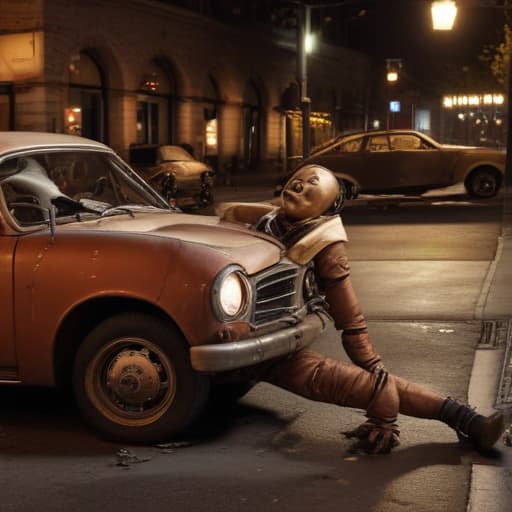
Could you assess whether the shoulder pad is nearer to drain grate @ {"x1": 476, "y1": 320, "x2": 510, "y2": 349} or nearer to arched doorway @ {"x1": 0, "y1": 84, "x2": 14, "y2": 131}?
drain grate @ {"x1": 476, "y1": 320, "x2": 510, "y2": 349}

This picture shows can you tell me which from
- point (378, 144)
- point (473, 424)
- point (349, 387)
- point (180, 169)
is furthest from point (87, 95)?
point (473, 424)

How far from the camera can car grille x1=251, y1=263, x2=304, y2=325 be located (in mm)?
6070

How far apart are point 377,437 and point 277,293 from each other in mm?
969

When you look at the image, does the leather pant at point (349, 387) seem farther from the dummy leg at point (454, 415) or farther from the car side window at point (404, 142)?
the car side window at point (404, 142)

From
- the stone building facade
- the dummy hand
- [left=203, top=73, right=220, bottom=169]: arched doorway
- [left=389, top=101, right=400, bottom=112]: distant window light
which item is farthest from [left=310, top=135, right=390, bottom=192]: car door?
the dummy hand

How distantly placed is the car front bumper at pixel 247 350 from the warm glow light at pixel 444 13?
20016mm

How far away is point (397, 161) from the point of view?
25.4 metres

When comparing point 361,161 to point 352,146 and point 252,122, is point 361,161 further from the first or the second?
point 252,122

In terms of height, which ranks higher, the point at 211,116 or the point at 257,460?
the point at 211,116

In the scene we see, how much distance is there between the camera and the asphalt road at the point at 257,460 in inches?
198

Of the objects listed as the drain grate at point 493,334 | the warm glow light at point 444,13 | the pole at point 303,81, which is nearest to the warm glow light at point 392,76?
the pole at point 303,81

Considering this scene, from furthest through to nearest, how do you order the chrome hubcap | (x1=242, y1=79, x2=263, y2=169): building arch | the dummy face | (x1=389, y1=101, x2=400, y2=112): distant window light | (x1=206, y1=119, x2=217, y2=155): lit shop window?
(x1=242, y1=79, x2=263, y2=169): building arch → (x1=206, y1=119, x2=217, y2=155): lit shop window → (x1=389, y1=101, x2=400, y2=112): distant window light → the dummy face → the chrome hubcap

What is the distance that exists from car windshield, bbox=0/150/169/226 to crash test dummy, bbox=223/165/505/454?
1.19 meters

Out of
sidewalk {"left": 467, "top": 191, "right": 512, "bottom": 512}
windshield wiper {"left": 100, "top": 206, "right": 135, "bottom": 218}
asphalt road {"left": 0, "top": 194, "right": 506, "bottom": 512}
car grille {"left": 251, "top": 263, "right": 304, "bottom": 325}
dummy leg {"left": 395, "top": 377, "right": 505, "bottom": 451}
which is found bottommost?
asphalt road {"left": 0, "top": 194, "right": 506, "bottom": 512}
